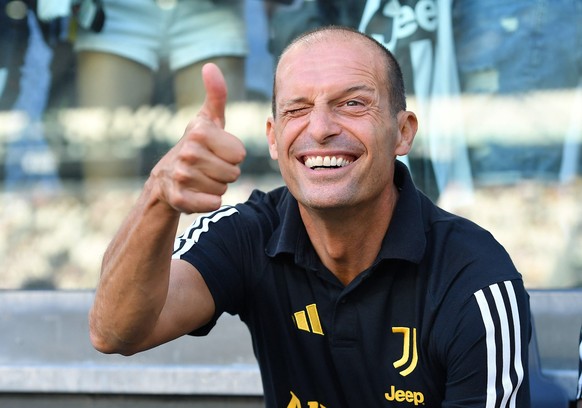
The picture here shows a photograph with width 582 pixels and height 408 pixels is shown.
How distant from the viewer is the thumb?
6.36 feet

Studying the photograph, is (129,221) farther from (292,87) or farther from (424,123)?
(424,123)

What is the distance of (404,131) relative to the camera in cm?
279

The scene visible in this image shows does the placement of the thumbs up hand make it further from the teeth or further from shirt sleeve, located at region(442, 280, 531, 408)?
shirt sleeve, located at region(442, 280, 531, 408)

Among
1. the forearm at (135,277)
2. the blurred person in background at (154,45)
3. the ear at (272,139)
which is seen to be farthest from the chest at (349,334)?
the blurred person in background at (154,45)

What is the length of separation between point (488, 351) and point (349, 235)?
502 millimetres

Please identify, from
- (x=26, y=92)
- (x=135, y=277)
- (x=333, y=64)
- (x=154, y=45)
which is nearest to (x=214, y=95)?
(x=135, y=277)

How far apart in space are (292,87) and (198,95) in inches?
84.8

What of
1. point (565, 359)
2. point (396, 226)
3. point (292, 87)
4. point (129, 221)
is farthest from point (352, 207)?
point (565, 359)

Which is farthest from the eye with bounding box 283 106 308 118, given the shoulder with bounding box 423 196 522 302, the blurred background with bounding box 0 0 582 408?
the blurred background with bounding box 0 0 582 408

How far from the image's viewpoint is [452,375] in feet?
7.94

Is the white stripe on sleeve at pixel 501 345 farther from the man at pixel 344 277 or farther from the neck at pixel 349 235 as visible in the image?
the neck at pixel 349 235

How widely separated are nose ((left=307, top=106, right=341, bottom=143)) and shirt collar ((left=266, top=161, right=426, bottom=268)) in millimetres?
307

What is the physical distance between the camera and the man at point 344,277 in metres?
2.38

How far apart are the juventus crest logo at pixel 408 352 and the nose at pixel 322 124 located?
0.55 m
